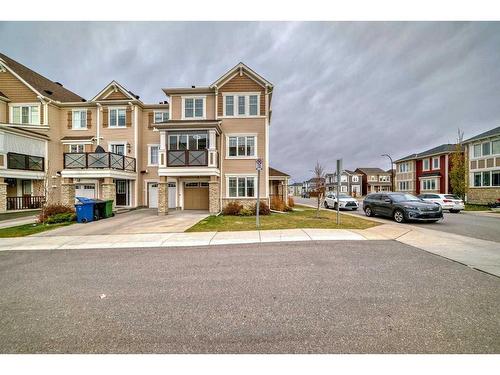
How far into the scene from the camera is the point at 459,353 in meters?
2.40

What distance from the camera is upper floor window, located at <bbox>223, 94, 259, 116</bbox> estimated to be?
17219 mm

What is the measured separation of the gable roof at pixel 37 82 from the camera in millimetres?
18812

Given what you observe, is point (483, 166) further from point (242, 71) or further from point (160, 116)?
point (160, 116)

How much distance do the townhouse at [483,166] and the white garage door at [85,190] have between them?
1646 inches

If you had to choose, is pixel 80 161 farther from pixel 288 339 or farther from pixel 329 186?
pixel 329 186

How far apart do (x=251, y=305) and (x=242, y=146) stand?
1480 cm

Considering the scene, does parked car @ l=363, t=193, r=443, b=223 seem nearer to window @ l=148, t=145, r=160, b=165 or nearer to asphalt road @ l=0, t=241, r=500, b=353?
asphalt road @ l=0, t=241, r=500, b=353

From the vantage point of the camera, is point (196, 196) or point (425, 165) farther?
point (425, 165)

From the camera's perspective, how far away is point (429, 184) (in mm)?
36938

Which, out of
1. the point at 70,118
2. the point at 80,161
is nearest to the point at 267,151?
the point at 80,161

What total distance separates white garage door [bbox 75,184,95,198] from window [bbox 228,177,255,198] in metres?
12.8

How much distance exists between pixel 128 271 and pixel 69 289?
107cm

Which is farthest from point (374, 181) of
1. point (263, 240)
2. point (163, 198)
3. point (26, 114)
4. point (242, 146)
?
point (26, 114)

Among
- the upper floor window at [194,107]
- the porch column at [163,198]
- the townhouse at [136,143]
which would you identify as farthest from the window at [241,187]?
the upper floor window at [194,107]
